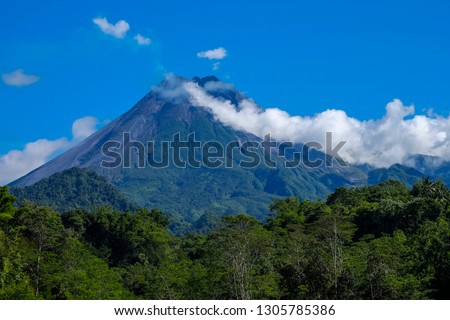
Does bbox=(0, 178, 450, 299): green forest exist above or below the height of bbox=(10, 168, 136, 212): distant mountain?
below

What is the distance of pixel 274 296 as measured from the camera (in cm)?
2816

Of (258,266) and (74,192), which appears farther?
(74,192)

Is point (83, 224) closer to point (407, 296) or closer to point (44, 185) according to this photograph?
point (407, 296)

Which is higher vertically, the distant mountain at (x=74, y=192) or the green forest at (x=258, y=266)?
the distant mountain at (x=74, y=192)

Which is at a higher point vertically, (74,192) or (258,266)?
(74,192)

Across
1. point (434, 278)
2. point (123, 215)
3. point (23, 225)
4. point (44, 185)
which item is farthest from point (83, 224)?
point (44, 185)

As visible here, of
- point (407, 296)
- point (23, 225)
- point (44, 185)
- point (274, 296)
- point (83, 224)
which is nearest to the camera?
point (407, 296)

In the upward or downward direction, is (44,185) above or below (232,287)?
above

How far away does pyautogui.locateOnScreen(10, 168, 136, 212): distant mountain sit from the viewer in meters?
154

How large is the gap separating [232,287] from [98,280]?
7483 millimetres

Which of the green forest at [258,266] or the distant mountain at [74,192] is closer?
the green forest at [258,266]

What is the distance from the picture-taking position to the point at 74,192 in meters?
162

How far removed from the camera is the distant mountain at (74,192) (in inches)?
6083

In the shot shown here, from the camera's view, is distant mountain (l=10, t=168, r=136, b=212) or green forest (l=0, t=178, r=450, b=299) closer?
green forest (l=0, t=178, r=450, b=299)
